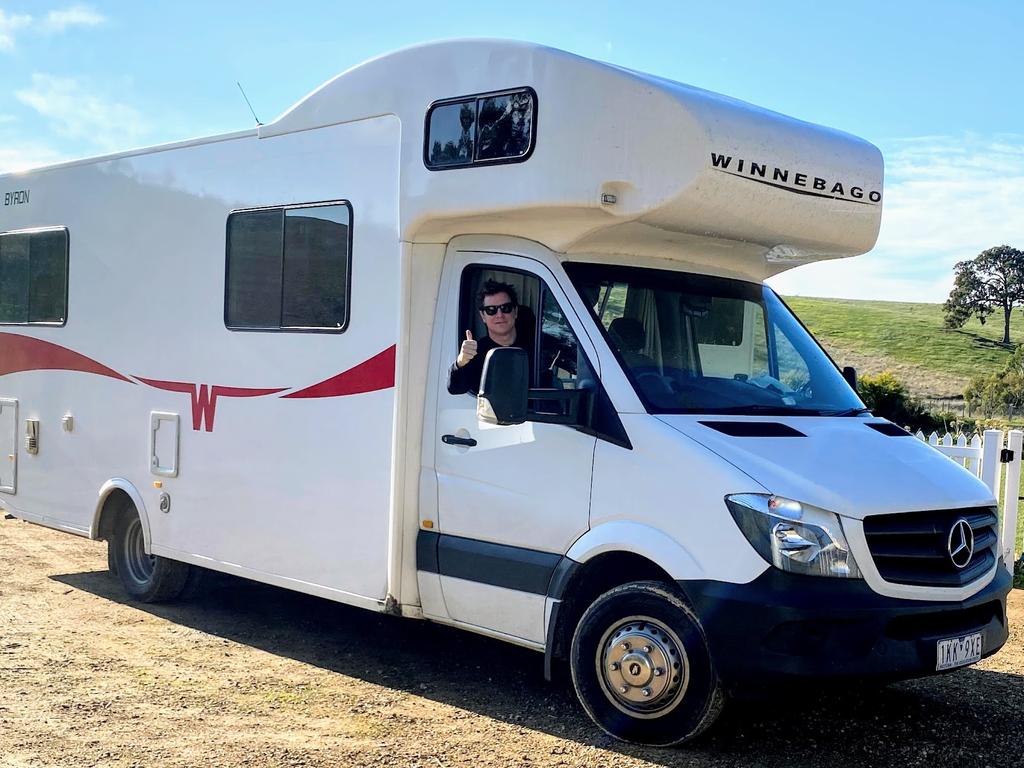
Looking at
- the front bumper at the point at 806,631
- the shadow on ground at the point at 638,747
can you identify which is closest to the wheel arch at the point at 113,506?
the shadow on ground at the point at 638,747

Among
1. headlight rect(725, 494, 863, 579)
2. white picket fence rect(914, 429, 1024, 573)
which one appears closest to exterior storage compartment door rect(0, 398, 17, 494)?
headlight rect(725, 494, 863, 579)

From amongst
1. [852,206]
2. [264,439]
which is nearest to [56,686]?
[264,439]

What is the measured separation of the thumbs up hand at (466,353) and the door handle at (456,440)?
37 centimetres

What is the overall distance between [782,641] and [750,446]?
848 mm

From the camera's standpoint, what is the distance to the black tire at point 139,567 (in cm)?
805

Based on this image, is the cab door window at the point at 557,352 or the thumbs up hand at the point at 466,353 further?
the thumbs up hand at the point at 466,353

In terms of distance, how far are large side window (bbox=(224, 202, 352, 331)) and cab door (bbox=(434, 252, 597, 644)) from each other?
2.48 feet

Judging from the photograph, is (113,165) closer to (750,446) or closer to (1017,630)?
(750,446)

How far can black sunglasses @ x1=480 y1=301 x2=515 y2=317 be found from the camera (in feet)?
19.4

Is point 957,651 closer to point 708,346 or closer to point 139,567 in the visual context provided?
point 708,346

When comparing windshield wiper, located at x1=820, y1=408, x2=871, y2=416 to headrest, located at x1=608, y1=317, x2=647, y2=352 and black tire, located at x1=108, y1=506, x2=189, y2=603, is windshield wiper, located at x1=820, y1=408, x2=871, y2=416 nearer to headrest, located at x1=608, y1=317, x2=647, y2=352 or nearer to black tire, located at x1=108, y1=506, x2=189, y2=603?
headrest, located at x1=608, y1=317, x2=647, y2=352

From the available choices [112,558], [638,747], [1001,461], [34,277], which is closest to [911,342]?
[1001,461]

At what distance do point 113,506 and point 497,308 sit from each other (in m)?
3.84

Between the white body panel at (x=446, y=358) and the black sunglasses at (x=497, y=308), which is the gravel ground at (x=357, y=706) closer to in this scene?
the white body panel at (x=446, y=358)
